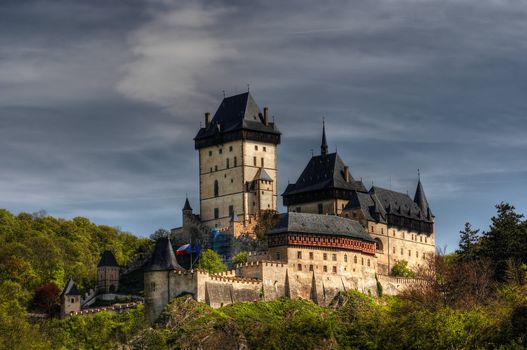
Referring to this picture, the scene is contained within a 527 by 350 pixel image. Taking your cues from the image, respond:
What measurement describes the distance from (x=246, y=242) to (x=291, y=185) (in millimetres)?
11748

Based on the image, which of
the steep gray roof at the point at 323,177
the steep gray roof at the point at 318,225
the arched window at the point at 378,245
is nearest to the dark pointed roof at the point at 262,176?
the steep gray roof at the point at 323,177

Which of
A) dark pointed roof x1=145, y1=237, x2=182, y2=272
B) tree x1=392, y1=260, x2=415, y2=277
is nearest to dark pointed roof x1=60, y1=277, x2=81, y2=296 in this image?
dark pointed roof x1=145, y1=237, x2=182, y2=272

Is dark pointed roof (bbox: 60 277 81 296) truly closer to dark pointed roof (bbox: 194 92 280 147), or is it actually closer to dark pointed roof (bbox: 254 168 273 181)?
dark pointed roof (bbox: 254 168 273 181)

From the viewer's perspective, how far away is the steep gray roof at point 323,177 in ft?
441

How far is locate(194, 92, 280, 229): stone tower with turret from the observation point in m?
135

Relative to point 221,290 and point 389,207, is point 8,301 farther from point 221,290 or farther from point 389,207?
point 389,207

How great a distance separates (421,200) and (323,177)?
1321cm

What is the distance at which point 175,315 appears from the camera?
358ft

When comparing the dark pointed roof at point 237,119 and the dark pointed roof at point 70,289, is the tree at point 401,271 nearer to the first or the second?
the dark pointed roof at point 237,119

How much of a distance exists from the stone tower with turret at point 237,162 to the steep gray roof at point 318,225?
29.6 feet

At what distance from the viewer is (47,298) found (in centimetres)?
12494

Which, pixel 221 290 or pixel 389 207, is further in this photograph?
pixel 389 207

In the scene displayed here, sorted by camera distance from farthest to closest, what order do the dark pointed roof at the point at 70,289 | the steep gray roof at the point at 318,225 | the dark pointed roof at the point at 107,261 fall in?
the dark pointed roof at the point at 107,261, the dark pointed roof at the point at 70,289, the steep gray roof at the point at 318,225

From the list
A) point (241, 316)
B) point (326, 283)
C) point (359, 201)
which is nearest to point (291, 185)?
point (359, 201)
